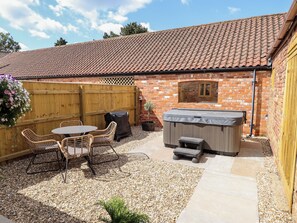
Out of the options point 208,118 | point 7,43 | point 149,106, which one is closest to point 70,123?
point 149,106

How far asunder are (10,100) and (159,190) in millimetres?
2495

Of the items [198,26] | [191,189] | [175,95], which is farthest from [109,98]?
[198,26]

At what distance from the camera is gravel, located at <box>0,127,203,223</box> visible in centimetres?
249

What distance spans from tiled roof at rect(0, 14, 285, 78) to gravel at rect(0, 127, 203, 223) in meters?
5.04

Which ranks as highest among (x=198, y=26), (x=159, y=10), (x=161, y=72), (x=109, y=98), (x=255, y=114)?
(x=159, y=10)

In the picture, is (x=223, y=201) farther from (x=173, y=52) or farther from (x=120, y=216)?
(x=173, y=52)

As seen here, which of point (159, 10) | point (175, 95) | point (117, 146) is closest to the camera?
point (117, 146)

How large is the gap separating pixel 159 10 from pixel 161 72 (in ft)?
19.4

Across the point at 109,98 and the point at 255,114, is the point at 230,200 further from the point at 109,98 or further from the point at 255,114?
the point at 109,98

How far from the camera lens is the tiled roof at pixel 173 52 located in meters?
7.54

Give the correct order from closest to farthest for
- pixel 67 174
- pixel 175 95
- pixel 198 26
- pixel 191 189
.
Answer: pixel 191 189
pixel 67 174
pixel 175 95
pixel 198 26

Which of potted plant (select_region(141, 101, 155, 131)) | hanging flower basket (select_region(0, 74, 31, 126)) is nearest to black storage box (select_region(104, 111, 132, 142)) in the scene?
potted plant (select_region(141, 101, 155, 131))

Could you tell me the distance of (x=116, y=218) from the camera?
1833mm

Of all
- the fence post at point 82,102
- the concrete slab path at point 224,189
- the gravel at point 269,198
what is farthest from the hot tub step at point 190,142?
the fence post at point 82,102
